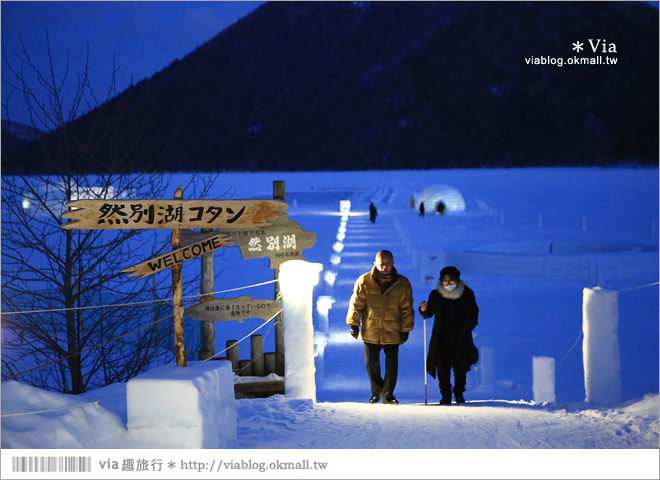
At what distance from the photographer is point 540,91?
4818 inches

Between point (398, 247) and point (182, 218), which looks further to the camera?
point (398, 247)

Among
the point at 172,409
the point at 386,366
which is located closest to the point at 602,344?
the point at 386,366

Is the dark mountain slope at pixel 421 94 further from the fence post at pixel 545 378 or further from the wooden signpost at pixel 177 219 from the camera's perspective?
the wooden signpost at pixel 177 219

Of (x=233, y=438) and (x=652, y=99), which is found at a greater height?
(x=652, y=99)

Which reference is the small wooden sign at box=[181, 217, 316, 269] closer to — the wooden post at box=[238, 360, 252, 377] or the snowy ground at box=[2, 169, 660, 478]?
the wooden post at box=[238, 360, 252, 377]

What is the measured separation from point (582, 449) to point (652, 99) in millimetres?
115992

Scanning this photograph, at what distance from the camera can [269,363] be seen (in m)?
Answer: 6.34

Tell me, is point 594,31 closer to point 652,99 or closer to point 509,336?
point 652,99

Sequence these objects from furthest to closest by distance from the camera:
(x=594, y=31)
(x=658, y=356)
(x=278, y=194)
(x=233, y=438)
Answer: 1. (x=594, y=31)
2. (x=658, y=356)
3. (x=278, y=194)
4. (x=233, y=438)

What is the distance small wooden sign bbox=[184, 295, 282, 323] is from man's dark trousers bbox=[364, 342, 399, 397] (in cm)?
91

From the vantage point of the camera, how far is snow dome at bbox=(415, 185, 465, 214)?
29.5 meters

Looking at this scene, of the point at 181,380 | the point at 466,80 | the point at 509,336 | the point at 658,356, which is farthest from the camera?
the point at 466,80

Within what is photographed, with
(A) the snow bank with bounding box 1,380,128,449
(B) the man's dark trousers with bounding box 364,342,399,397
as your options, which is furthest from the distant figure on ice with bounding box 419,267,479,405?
(A) the snow bank with bounding box 1,380,128,449

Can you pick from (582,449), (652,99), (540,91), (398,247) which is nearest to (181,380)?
(582,449)
